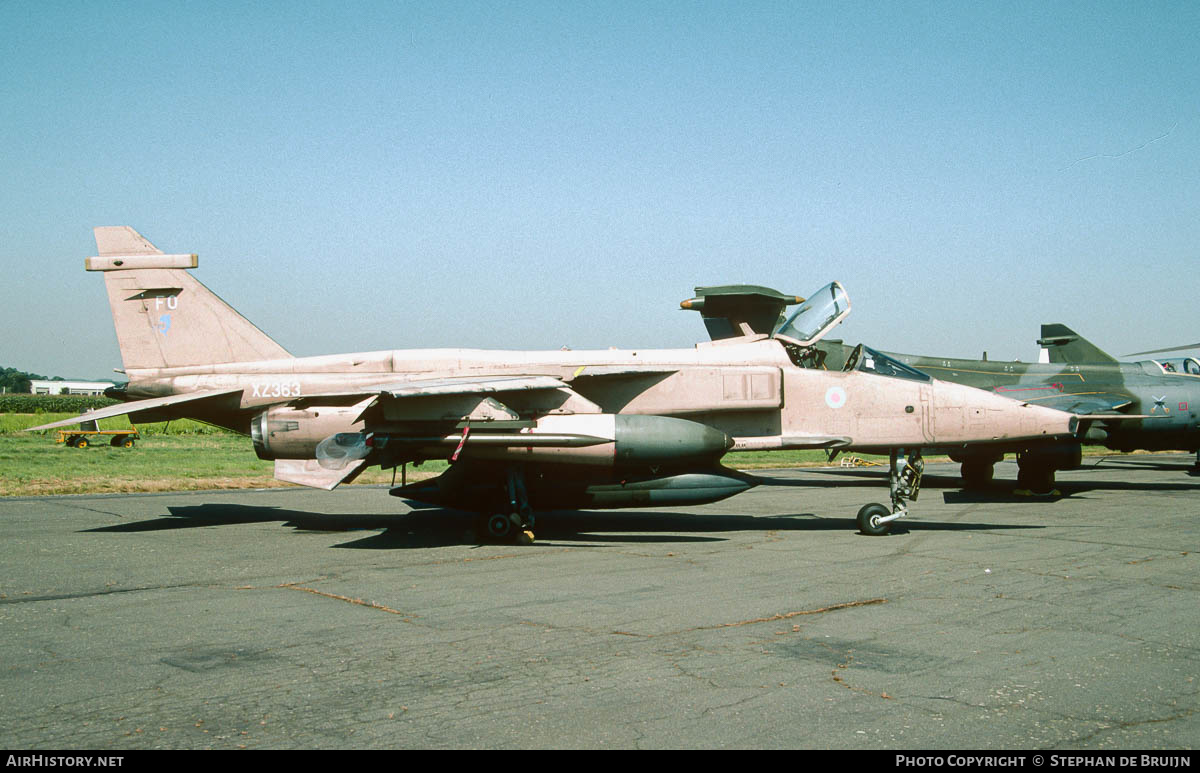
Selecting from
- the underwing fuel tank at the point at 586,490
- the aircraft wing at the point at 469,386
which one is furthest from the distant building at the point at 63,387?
the aircraft wing at the point at 469,386

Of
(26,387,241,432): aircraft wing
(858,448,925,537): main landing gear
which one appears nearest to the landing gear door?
(858,448,925,537): main landing gear

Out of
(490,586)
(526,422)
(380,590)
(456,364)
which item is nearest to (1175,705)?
(490,586)

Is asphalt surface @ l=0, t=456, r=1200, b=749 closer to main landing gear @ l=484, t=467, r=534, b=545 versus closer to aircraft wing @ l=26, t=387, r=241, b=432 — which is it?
main landing gear @ l=484, t=467, r=534, b=545

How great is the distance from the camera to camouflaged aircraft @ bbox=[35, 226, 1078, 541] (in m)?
11.4

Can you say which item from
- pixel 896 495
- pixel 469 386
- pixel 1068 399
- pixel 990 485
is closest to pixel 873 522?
pixel 896 495

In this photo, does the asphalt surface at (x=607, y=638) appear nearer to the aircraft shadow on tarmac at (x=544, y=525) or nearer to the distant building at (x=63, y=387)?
the aircraft shadow on tarmac at (x=544, y=525)

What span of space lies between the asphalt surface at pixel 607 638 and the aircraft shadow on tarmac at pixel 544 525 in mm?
169

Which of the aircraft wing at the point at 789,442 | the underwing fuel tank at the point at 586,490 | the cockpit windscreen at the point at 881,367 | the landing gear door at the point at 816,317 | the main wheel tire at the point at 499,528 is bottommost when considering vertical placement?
the main wheel tire at the point at 499,528

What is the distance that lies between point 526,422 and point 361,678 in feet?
20.2

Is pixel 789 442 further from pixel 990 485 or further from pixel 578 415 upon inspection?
pixel 990 485

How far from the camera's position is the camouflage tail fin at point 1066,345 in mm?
22859

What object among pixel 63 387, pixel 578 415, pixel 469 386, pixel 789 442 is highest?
pixel 63 387

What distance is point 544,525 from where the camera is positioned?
1366 centimetres

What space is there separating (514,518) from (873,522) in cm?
484
